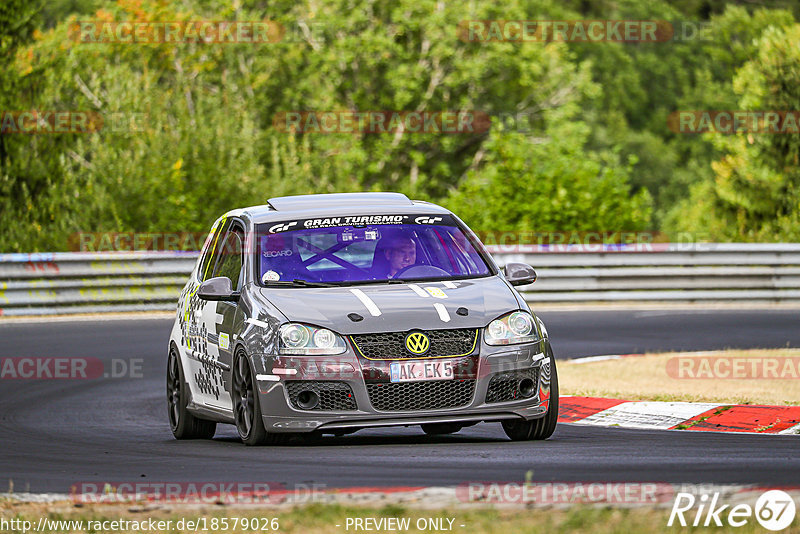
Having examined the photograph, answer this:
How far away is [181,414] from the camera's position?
10859mm

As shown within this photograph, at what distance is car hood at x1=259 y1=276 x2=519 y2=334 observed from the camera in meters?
9.02

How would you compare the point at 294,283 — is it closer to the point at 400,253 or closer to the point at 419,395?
the point at 400,253

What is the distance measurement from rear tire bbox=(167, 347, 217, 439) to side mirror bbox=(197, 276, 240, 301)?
1.23 m

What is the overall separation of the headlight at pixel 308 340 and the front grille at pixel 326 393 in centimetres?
19

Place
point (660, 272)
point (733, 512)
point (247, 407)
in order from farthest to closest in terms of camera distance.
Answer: point (660, 272)
point (247, 407)
point (733, 512)

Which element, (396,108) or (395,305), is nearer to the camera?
(395,305)

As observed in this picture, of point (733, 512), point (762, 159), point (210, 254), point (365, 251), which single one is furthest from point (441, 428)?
point (762, 159)

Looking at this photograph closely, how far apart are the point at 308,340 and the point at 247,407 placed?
700 millimetres

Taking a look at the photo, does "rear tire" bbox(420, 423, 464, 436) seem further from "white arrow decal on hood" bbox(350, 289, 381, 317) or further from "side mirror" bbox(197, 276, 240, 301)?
"side mirror" bbox(197, 276, 240, 301)

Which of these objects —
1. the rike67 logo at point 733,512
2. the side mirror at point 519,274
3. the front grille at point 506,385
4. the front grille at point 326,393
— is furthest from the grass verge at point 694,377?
the rike67 logo at point 733,512

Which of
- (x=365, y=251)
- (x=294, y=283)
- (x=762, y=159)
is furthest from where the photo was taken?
(x=762, y=159)

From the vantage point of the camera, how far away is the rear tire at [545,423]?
955cm

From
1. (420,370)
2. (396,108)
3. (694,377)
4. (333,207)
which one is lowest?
(396,108)

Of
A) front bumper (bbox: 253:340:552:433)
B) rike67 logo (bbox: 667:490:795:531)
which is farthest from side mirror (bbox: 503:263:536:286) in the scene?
rike67 logo (bbox: 667:490:795:531)
